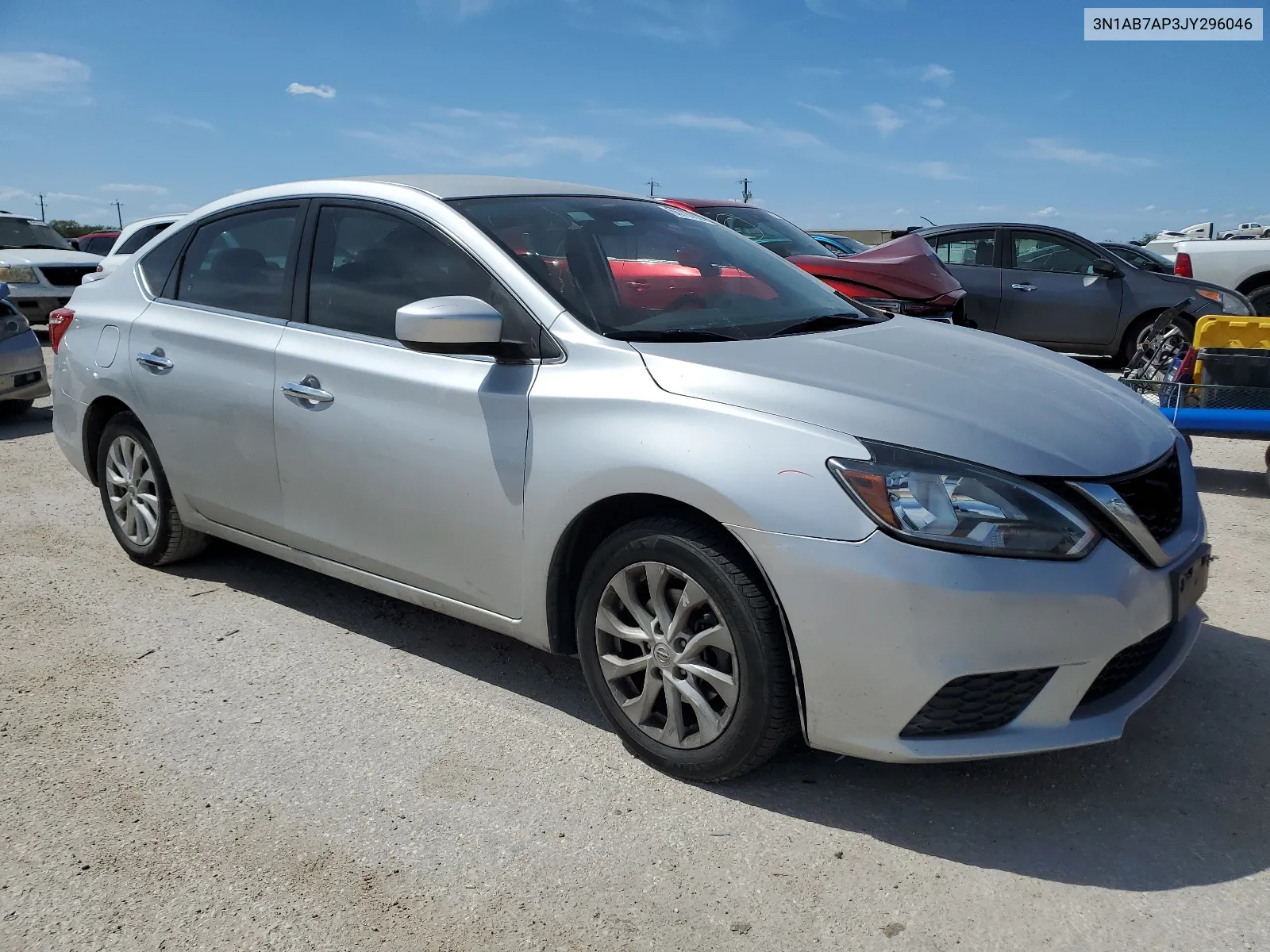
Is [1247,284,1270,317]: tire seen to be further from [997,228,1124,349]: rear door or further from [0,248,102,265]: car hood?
[0,248,102,265]: car hood

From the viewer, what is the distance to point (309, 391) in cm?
376

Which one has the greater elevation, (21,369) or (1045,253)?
(1045,253)

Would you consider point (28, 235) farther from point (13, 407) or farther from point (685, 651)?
point (685, 651)

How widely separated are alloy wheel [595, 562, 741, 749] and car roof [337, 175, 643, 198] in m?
1.56

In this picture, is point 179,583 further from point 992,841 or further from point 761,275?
point 992,841

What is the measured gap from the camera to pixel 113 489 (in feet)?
16.2

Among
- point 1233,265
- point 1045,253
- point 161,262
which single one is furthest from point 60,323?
point 1233,265

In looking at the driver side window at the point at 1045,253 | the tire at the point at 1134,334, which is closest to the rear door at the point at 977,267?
the driver side window at the point at 1045,253

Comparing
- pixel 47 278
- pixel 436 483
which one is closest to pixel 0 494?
pixel 436 483

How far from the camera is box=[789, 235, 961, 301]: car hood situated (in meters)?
8.48

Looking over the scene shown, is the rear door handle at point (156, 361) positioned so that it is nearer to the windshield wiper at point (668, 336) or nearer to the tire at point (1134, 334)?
the windshield wiper at point (668, 336)

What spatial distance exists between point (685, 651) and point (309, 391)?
1.69m

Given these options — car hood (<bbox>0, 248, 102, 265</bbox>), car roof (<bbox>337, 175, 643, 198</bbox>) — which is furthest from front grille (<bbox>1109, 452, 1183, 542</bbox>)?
car hood (<bbox>0, 248, 102, 265</bbox>)

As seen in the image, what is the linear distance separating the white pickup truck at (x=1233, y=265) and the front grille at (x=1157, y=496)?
9.45 meters
